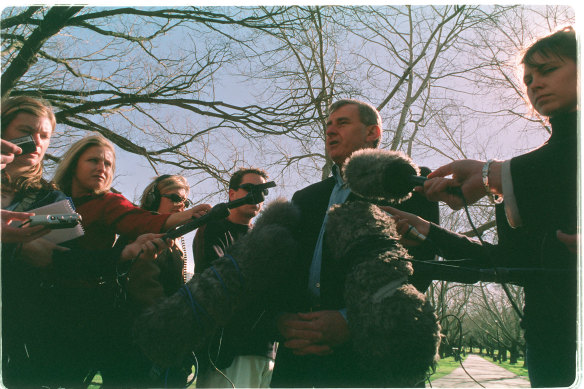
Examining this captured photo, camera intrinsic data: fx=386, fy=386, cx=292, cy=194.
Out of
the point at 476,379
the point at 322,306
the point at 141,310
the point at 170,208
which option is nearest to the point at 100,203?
the point at 141,310

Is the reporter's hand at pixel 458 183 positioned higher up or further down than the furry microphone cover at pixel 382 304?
higher up

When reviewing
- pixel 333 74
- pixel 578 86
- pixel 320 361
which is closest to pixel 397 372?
pixel 320 361

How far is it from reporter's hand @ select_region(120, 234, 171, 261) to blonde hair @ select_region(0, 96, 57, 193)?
1.97 ft

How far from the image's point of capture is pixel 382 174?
4.89 feet

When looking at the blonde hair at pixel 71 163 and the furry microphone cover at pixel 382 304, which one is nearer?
the furry microphone cover at pixel 382 304

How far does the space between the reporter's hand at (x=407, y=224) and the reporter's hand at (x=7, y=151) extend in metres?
1.65

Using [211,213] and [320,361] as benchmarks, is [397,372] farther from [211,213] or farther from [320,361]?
[211,213]

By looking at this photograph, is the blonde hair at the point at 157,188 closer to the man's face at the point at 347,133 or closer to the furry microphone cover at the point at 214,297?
the man's face at the point at 347,133

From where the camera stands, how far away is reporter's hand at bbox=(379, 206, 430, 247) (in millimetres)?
1742

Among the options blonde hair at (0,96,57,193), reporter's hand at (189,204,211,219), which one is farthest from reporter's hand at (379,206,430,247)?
blonde hair at (0,96,57,193)

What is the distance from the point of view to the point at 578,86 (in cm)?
139

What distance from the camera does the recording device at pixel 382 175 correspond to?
148 centimetres

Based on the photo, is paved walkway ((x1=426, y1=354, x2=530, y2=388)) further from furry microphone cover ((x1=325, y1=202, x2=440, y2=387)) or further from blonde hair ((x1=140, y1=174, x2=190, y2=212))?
blonde hair ((x1=140, y1=174, x2=190, y2=212))

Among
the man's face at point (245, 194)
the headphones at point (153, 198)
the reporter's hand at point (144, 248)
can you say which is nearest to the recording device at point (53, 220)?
the reporter's hand at point (144, 248)
